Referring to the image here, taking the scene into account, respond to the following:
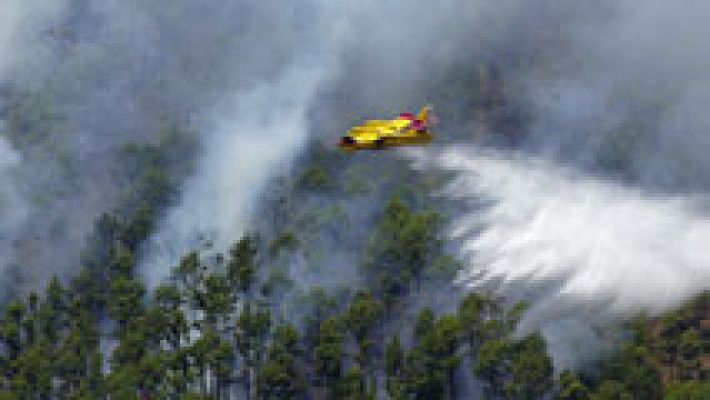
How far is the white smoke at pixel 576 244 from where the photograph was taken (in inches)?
4286

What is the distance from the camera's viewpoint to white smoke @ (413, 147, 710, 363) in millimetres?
108875

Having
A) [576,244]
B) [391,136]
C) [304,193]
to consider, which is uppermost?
[304,193]

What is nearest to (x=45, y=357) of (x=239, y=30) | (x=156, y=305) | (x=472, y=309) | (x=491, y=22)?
(x=156, y=305)

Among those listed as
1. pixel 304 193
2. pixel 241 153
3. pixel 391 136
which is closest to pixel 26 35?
pixel 241 153

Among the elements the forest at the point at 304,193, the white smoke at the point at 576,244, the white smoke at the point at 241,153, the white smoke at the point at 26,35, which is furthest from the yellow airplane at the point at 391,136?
the white smoke at the point at 26,35

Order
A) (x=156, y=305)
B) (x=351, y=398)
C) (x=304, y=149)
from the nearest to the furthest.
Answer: (x=351, y=398) < (x=156, y=305) < (x=304, y=149)

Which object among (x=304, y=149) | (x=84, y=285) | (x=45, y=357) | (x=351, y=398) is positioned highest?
(x=304, y=149)

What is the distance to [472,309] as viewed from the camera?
104750mm

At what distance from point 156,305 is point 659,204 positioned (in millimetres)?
41411

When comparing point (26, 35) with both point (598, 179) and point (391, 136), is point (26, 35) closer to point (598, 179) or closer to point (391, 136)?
point (598, 179)

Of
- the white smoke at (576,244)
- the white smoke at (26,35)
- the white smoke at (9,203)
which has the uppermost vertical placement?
the white smoke at (26,35)

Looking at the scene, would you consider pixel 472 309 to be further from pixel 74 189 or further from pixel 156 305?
pixel 74 189

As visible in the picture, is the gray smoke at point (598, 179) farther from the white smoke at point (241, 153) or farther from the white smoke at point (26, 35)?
the white smoke at point (26, 35)

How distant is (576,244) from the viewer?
114 metres
